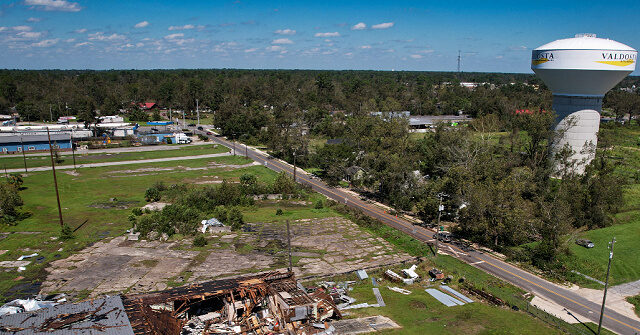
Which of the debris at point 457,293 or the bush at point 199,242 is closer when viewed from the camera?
the debris at point 457,293

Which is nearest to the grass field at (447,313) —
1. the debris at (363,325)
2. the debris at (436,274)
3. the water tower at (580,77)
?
the debris at (363,325)

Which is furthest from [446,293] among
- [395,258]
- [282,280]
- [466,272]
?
[282,280]

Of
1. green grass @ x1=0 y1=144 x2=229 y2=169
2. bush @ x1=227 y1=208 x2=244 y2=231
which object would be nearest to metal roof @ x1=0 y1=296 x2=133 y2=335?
bush @ x1=227 y1=208 x2=244 y2=231

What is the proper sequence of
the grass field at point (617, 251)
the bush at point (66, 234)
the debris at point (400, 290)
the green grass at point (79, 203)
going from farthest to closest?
the bush at point (66, 234) < the green grass at point (79, 203) < the grass field at point (617, 251) < the debris at point (400, 290)

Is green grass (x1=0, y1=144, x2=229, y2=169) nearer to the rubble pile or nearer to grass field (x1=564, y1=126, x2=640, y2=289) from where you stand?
the rubble pile

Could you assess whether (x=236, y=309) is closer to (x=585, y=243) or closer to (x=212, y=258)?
(x=212, y=258)

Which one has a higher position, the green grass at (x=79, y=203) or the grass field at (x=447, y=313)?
the green grass at (x=79, y=203)

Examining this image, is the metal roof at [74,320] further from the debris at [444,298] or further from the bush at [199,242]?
the debris at [444,298]
